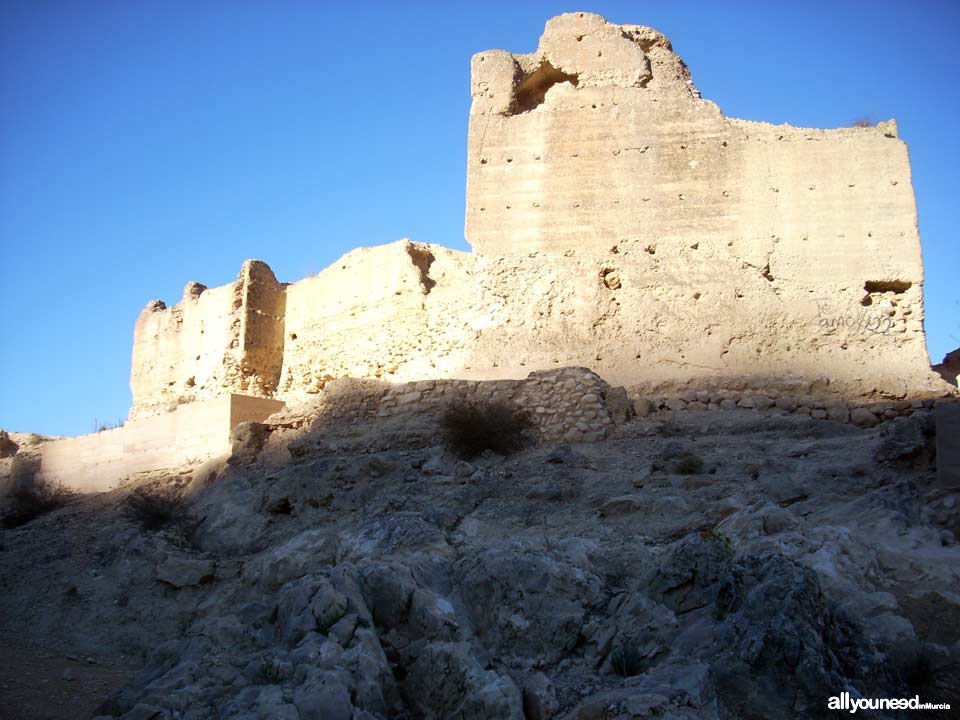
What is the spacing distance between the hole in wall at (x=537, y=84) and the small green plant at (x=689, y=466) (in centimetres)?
781

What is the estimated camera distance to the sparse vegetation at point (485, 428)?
33.6 ft

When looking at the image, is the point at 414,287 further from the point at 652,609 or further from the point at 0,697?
the point at 652,609

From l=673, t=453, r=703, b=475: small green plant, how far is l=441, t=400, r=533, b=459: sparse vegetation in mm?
2129

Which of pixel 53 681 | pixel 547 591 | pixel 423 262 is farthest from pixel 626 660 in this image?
pixel 423 262

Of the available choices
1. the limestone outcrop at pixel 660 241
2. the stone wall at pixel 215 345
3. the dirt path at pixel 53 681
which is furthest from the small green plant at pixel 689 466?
the stone wall at pixel 215 345

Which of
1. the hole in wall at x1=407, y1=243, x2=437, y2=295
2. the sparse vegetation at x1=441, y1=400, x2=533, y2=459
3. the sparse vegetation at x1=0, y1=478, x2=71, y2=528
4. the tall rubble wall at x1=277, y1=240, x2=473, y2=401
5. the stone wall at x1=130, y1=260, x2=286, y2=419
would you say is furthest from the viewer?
the stone wall at x1=130, y1=260, x2=286, y2=419

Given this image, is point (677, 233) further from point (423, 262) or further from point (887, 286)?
point (423, 262)

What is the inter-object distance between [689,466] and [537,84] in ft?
27.9

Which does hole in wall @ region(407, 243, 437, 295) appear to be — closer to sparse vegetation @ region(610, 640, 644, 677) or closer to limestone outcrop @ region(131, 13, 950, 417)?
limestone outcrop @ region(131, 13, 950, 417)

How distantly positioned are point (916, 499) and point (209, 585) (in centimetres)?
609

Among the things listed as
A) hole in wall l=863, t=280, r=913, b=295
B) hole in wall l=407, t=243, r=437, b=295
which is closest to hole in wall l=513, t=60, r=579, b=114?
hole in wall l=407, t=243, r=437, b=295

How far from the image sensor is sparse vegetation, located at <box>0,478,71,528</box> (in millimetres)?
13188

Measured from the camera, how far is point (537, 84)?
15.2 metres

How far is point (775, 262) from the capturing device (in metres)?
13.1
